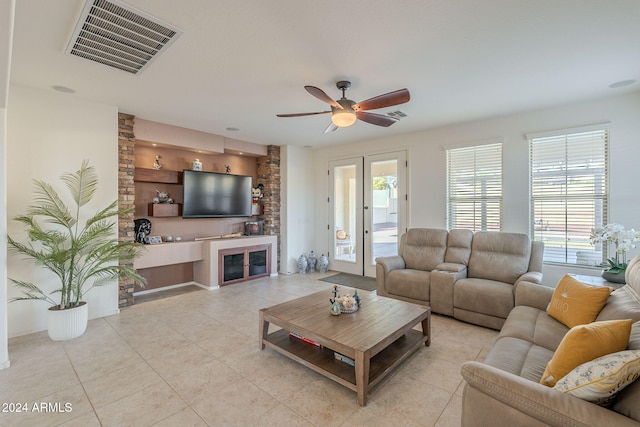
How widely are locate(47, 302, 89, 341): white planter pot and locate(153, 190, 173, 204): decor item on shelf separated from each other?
2.10 m

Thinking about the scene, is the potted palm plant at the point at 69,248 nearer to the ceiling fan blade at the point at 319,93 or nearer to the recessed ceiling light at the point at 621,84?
the ceiling fan blade at the point at 319,93

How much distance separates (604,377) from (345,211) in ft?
16.6

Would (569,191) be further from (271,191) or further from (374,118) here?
(271,191)

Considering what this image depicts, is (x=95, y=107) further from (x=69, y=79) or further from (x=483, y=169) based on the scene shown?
(x=483, y=169)

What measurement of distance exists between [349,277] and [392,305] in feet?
9.19

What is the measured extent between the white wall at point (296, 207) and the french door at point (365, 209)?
0.45 m

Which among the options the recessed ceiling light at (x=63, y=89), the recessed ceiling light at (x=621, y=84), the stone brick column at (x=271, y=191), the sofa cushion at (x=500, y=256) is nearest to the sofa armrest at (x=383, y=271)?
the sofa cushion at (x=500, y=256)

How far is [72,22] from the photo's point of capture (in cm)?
204

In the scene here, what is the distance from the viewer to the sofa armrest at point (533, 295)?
2639mm

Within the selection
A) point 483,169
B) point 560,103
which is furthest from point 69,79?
point 560,103

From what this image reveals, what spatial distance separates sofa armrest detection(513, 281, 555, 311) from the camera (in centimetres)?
264

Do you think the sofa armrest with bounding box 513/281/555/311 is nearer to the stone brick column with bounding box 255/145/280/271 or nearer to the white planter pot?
the stone brick column with bounding box 255/145/280/271

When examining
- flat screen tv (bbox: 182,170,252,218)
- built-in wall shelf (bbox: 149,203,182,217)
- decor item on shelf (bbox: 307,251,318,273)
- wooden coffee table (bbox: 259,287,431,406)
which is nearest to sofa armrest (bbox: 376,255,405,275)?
wooden coffee table (bbox: 259,287,431,406)

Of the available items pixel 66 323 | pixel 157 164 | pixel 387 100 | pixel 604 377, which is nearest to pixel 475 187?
pixel 387 100
